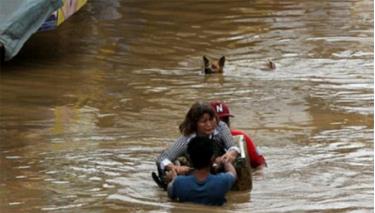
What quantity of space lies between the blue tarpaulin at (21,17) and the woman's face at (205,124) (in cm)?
701

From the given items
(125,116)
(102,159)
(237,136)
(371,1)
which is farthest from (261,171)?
(371,1)

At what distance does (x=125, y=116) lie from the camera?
11.7 metres

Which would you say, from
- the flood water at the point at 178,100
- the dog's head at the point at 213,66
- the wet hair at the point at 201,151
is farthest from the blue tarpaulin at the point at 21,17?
the wet hair at the point at 201,151

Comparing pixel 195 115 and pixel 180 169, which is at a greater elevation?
pixel 195 115

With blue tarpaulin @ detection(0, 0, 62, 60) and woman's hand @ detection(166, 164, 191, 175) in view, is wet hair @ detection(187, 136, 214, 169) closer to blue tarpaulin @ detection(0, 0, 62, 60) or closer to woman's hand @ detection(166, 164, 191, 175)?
woman's hand @ detection(166, 164, 191, 175)

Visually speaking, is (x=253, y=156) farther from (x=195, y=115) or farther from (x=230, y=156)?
(x=195, y=115)

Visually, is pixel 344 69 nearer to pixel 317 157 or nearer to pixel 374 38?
pixel 374 38

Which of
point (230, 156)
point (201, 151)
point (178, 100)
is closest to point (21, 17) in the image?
point (178, 100)

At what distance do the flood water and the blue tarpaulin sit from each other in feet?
1.44

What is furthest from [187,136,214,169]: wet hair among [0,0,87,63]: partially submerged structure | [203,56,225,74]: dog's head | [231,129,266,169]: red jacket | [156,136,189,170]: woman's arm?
[0,0,87,63]: partially submerged structure

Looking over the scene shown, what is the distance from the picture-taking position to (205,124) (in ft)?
27.4

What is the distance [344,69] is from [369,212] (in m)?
6.84

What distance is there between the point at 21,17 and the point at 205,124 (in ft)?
24.0

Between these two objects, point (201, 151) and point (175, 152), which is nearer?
point (201, 151)
